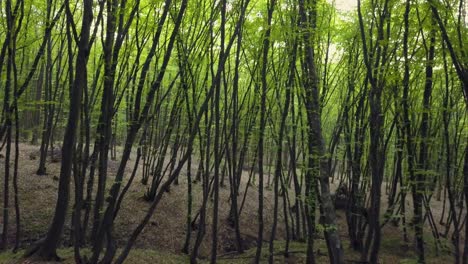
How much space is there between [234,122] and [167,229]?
16.6 ft

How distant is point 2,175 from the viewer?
1348 centimetres

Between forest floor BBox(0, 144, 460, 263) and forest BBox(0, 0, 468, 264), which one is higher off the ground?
forest BBox(0, 0, 468, 264)

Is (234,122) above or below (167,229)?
above

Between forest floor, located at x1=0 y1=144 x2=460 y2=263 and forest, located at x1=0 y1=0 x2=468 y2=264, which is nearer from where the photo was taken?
forest, located at x1=0 y1=0 x2=468 y2=264

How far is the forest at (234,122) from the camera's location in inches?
281

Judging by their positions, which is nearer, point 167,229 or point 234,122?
point 234,122

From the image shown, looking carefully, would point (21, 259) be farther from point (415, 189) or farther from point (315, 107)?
point (415, 189)

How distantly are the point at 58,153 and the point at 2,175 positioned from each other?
362 centimetres

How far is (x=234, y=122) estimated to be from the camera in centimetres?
1069

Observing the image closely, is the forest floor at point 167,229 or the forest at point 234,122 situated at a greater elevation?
the forest at point 234,122

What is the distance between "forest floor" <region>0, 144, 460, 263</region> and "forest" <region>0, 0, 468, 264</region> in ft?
0.21

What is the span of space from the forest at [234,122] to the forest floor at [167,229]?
0.06m

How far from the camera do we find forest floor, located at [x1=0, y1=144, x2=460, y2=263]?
36.3 ft

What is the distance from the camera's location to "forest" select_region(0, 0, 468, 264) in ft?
23.4
